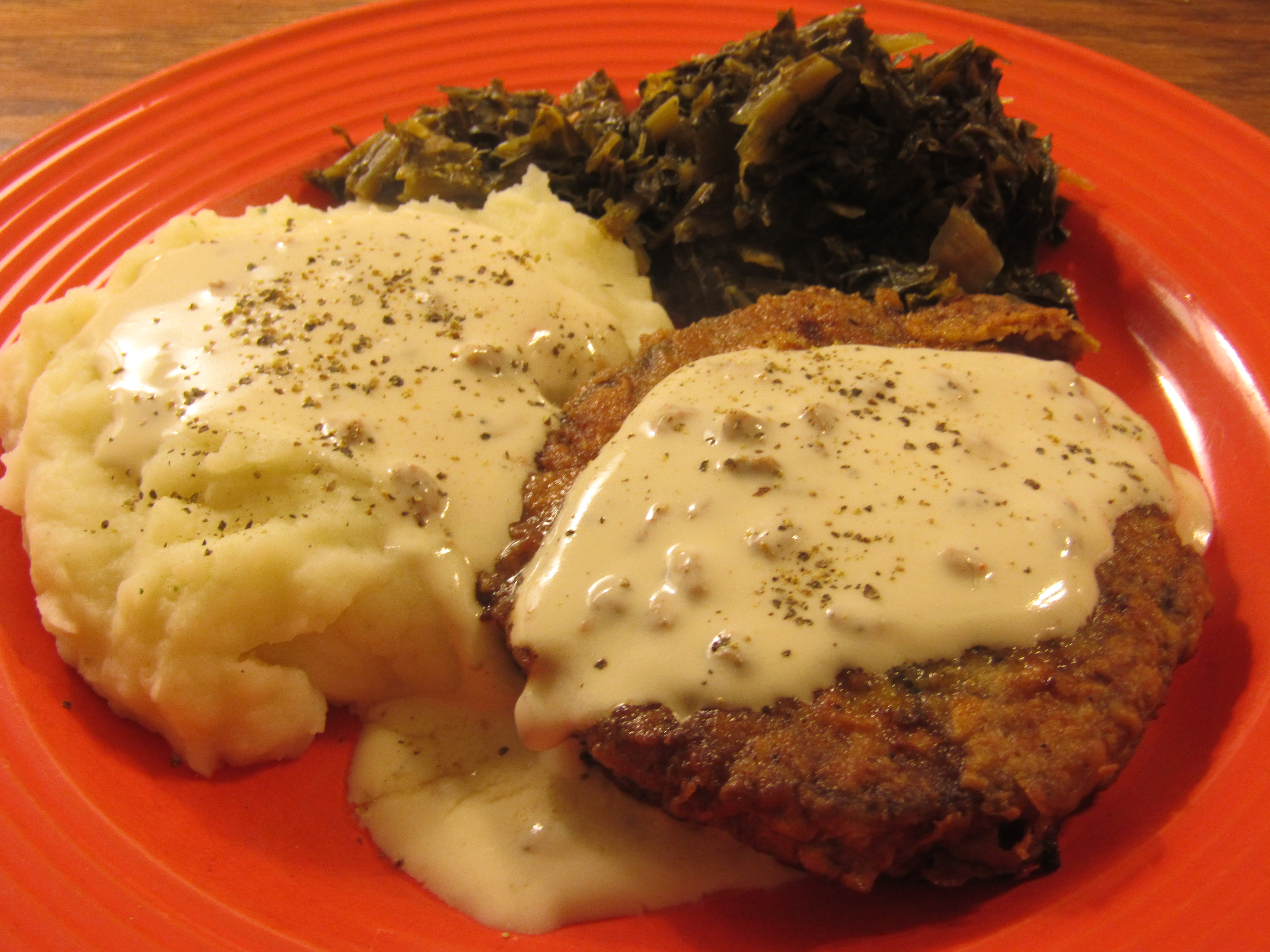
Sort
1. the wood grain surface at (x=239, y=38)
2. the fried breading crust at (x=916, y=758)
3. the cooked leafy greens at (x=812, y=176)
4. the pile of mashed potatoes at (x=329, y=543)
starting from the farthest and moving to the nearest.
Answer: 1. the wood grain surface at (x=239, y=38)
2. the cooked leafy greens at (x=812, y=176)
3. the pile of mashed potatoes at (x=329, y=543)
4. the fried breading crust at (x=916, y=758)

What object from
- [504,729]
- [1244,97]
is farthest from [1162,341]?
[504,729]

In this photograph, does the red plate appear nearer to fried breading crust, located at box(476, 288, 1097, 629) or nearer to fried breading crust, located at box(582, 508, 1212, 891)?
fried breading crust, located at box(582, 508, 1212, 891)

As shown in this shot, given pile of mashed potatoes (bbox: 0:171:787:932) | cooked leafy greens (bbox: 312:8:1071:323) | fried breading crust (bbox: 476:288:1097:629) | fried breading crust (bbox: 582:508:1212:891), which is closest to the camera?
fried breading crust (bbox: 582:508:1212:891)

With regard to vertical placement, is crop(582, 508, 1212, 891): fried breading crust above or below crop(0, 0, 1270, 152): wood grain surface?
below

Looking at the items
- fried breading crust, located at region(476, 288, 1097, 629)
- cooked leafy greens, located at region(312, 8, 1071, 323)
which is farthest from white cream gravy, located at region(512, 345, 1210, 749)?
cooked leafy greens, located at region(312, 8, 1071, 323)

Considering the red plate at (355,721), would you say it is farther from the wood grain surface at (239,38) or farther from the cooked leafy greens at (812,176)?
the wood grain surface at (239,38)

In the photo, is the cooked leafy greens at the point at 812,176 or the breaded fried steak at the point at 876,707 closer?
the breaded fried steak at the point at 876,707

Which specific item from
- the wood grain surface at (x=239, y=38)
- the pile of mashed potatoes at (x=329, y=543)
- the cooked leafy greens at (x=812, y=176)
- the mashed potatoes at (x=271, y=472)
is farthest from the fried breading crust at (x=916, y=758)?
the wood grain surface at (x=239, y=38)
